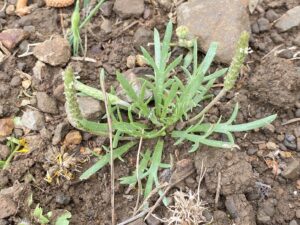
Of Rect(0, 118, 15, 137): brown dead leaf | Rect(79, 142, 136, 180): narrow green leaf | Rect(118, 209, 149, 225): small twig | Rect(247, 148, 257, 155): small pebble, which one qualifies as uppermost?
Rect(0, 118, 15, 137): brown dead leaf

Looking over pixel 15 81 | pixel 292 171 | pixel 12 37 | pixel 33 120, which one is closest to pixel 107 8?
pixel 12 37

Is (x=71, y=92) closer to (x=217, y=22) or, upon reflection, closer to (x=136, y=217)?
(x=136, y=217)

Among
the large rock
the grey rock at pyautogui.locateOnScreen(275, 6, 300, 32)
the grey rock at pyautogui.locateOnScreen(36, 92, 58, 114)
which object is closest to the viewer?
the grey rock at pyautogui.locateOnScreen(36, 92, 58, 114)

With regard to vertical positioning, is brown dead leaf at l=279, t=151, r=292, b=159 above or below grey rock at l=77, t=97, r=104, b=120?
below

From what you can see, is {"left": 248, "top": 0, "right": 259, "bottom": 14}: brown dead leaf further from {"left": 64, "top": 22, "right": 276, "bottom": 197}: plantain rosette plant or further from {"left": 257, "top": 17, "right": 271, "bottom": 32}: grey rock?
{"left": 64, "top": 22, "right": 276, "bottom": 197}: plantain rosette plant

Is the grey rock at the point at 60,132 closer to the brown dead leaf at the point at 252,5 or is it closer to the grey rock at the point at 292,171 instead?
the grey rock at the point at 292,171

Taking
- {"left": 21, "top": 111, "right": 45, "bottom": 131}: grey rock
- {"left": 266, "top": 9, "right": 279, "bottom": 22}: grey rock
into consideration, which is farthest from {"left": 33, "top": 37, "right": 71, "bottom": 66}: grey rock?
{"left": 266, "top": 9, "right": 279, "bottom": 22}: grey rock

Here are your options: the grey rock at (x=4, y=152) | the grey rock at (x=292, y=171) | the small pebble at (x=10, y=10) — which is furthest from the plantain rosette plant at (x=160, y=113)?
the small pebble at (x=10, y=10)
